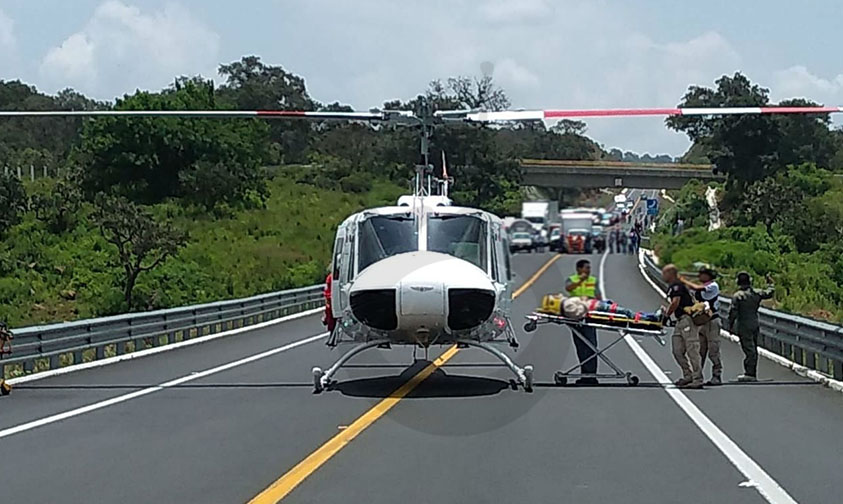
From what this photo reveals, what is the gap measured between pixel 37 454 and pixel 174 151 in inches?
2441

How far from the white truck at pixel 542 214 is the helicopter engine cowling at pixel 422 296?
503 cm

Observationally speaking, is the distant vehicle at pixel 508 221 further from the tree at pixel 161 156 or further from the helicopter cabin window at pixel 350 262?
the tree at pixel 161 156

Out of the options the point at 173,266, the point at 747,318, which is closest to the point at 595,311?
the point at 747,318

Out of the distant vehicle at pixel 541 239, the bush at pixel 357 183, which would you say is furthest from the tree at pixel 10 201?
the distant vehicle at pixel 541 239

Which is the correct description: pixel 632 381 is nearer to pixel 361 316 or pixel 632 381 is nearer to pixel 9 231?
pixel 361 316

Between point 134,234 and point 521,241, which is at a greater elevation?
point 521,241

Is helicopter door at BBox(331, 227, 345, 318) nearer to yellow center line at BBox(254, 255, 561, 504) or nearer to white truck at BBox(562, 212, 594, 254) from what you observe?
yellow center line at BBox(254, 255, 561, 504)

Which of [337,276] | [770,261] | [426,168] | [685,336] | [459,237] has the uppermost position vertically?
[426,168]

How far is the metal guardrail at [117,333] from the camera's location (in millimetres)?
22062

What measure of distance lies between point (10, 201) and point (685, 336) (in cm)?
5499

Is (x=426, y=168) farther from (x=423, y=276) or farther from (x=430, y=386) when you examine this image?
(x=430, y=386)

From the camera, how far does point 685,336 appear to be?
62.7 feet

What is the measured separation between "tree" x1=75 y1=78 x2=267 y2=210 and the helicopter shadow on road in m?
→ 43.8

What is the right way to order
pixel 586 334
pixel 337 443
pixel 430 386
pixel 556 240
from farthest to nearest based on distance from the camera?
pixel 430 386 < pixel 586 334 < pixel 337 443 < pixel 556 240
